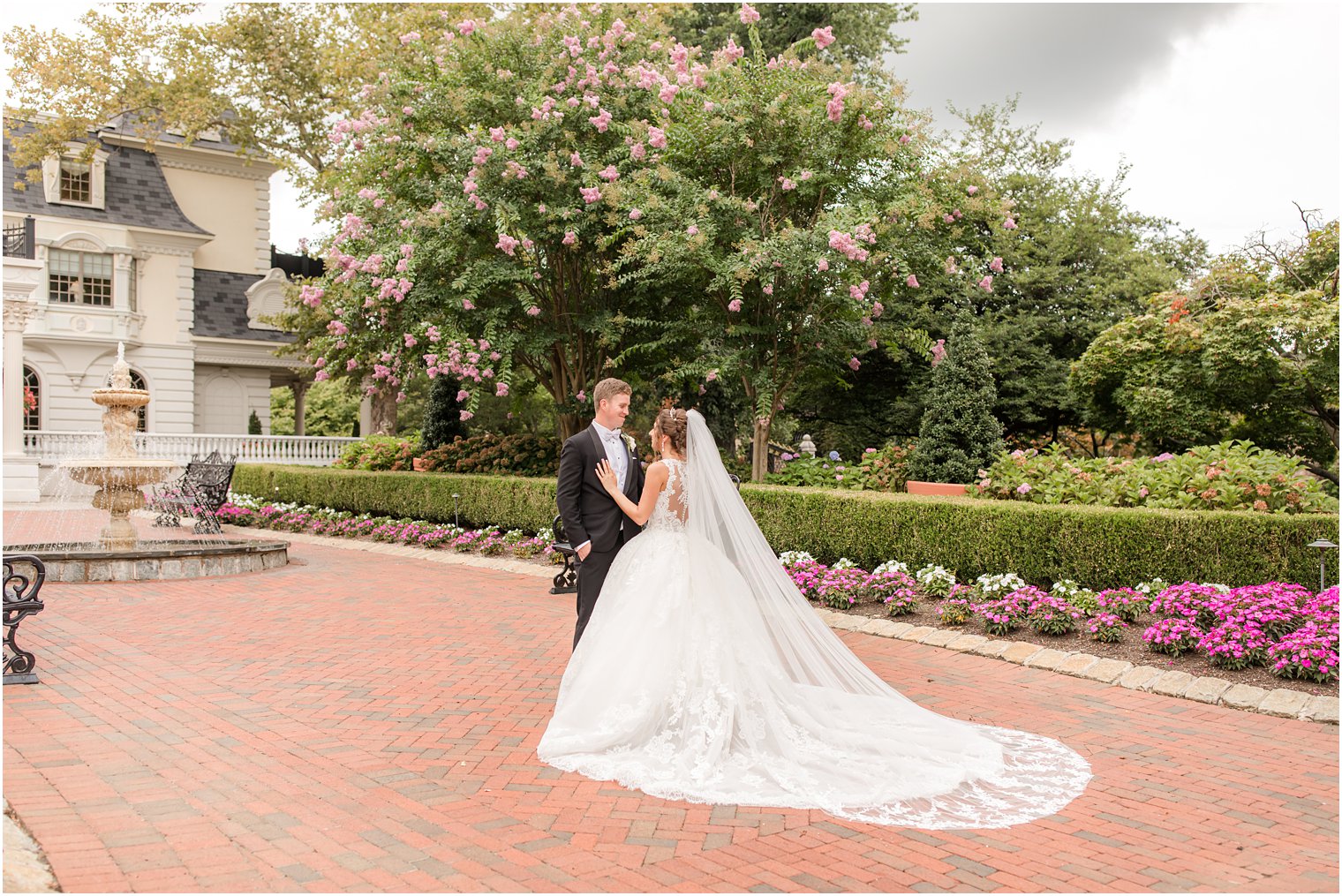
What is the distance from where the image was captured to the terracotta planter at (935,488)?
12.9 m

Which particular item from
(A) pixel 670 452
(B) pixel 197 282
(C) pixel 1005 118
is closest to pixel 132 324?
(B) pixel 197 282

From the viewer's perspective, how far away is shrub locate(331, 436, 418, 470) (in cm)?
2258

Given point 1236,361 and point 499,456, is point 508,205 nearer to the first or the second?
point 499,456

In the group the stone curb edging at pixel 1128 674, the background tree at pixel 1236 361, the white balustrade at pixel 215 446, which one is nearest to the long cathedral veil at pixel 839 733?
the stone curb edging at pixel 1128 674

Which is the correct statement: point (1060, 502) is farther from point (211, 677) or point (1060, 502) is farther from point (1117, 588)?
point (211, 677)

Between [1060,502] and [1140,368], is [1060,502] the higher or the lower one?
the lower one

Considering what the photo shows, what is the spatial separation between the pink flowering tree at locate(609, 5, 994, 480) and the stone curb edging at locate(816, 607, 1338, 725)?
4.96 meters

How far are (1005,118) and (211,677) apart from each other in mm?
19110

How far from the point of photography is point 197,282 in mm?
34125

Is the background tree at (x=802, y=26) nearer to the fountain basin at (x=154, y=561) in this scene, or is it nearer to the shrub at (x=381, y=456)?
the shrub at (x=381, y=456)

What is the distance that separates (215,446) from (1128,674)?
26.8m

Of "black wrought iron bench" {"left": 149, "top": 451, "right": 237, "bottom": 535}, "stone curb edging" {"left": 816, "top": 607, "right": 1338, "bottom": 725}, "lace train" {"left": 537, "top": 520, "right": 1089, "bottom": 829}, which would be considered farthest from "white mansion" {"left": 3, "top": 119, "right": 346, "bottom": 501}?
"lace train" {"left": 537, "top": 520, "right": 1089, "bottom": 829}

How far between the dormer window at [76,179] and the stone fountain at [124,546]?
20.9m

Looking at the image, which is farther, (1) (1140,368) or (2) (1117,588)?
(1) (1140,368)
